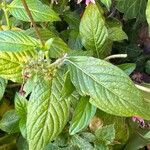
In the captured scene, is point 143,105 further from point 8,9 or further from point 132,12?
point 132,12

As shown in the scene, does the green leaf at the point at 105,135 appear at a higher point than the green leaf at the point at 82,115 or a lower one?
lower

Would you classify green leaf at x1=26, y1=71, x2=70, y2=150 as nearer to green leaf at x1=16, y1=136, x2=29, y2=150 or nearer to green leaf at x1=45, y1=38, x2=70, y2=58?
green leaf at x1=45, y1=38, x2=70, y2=58

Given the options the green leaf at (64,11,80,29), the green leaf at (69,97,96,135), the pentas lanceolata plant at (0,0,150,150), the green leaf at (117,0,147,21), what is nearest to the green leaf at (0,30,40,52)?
the pentas lanceolata plant at (0,0,150,150)

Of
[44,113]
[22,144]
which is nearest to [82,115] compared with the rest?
[44,113]

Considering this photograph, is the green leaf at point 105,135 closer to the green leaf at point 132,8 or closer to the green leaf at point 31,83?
the green leaf at point 31,83

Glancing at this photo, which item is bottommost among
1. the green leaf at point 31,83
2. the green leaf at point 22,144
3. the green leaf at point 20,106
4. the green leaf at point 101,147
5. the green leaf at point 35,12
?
the green leaf at point 22,144

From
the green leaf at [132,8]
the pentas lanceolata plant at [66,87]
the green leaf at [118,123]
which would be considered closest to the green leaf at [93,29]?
the pentas lanceolata plant at [66,87]

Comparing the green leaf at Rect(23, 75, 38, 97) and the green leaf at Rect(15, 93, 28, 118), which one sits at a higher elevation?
the green leaf at Rect(23, 75, 38, 97)
